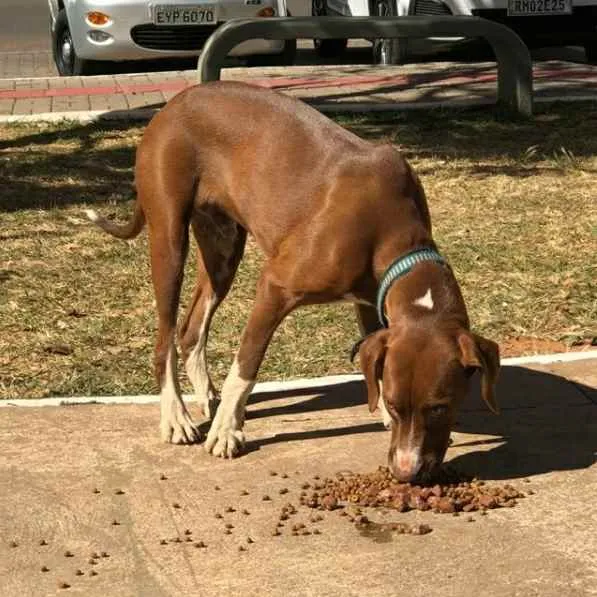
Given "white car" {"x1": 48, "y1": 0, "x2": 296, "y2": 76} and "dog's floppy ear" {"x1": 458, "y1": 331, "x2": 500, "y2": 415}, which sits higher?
"dog's floppy ear" {"x1": 458, "y1": 331, "x2": 500, "y2": 415}

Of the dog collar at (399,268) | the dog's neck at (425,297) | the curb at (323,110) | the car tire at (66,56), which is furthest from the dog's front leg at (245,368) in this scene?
the car tire at (66,56)

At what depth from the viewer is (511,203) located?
32.0 ft

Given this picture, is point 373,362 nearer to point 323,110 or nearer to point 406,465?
point 406,465

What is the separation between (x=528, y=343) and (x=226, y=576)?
295 centimetres

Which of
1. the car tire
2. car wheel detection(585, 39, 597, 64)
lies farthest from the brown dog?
car wheel detection(585, 39, 597, 64)

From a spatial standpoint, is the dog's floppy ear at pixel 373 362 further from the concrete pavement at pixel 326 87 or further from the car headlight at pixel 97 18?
the car headlight at pixel 97 18

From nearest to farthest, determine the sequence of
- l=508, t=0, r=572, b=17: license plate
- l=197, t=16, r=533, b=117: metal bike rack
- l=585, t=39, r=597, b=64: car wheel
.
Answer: l=197, t=16, r=533, b=117: metal bike rack
l=508, t=0, r=572, b=17: license plate
l=585, t=39, r=597, b=64: car wheel

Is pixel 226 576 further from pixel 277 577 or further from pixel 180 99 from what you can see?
pixel 180 99

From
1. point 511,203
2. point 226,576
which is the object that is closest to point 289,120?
point 226,576

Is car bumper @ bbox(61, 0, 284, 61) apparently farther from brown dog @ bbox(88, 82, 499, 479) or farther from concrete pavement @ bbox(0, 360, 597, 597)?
concrete pavement @ bbox(0, 360, 597, 597)

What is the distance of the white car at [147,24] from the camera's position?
15.1 meters

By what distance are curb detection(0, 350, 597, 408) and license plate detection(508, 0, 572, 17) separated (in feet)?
27.1

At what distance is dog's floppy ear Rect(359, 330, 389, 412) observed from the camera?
17.1ft

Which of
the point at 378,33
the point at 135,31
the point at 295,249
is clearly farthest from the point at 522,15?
the point at 295,249
